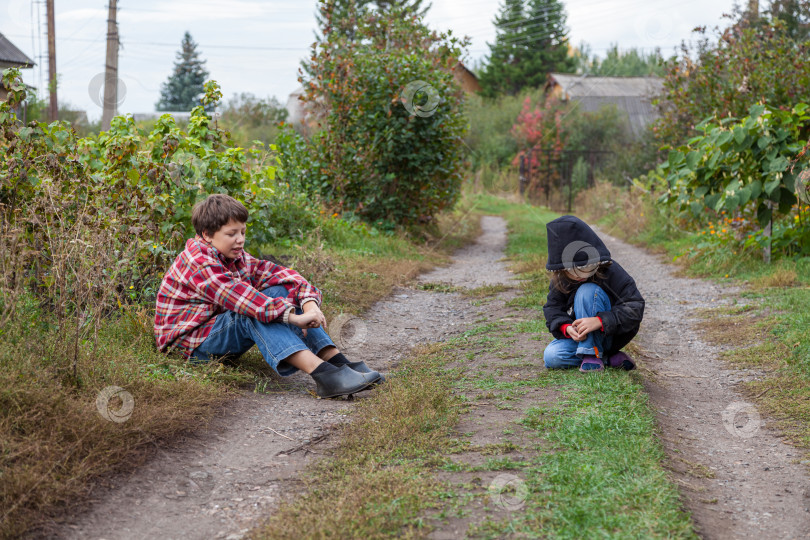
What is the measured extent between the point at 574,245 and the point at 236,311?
5.85ft

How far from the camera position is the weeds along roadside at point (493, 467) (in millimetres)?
2213

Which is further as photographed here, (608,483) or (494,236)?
(494,236)

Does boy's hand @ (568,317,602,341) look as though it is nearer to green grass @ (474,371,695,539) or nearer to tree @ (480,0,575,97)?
green grass @ (474,371,695,539)

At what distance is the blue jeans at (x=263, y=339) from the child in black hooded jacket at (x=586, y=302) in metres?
1.29

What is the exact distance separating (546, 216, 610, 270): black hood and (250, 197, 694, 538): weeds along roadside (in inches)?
24.4

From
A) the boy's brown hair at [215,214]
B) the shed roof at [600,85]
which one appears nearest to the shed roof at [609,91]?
the shed roof at [600,85]

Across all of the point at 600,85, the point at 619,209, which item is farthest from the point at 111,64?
the point at 600,85

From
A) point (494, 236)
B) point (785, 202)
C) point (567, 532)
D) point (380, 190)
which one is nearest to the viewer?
point (567, 532)

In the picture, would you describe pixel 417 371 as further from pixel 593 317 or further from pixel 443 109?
pixel 443 109

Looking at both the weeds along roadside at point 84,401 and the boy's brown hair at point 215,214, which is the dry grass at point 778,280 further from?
the boy's brown hair at point 215,214

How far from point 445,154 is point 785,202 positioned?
4784mm

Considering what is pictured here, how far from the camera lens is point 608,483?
8.11 feet

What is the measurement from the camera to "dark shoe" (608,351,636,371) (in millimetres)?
3949

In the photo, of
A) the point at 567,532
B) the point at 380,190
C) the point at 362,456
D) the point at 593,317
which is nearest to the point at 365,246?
the point at 380,190
